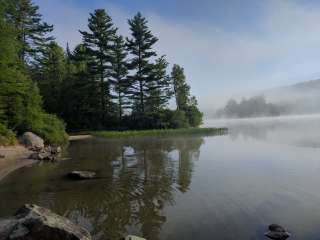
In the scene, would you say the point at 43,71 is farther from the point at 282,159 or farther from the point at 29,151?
the point at 282,159

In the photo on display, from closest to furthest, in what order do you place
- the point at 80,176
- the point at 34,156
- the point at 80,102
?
the point at 80,176 < the point at 34,156 < the point at 80,102

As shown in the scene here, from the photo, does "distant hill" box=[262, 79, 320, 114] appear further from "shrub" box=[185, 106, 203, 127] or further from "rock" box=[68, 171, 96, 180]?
"rock" box=[68, 171, 96, 180]

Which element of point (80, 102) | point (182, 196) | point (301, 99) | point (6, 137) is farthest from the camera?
point (301, 99)

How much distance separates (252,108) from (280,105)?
59.8 feet

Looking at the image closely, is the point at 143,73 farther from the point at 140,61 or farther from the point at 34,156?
the point at 34,156

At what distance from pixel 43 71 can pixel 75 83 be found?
5.97m

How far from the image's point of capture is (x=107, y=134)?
31.7m

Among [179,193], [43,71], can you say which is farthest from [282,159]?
[43,71]

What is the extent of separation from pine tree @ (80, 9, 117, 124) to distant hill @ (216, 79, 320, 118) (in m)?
123

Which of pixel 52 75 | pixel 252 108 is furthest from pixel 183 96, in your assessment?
pixel 252 108

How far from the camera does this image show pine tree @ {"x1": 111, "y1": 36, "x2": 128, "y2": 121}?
40.2m

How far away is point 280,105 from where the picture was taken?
159750 mm

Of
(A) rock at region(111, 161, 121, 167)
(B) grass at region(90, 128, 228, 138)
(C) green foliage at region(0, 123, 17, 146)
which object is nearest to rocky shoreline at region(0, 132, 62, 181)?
(C) green foliage at region(0, 123, 17, 146)

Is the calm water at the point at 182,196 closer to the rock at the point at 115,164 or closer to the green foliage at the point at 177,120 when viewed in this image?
the rock at the point at 115,164
